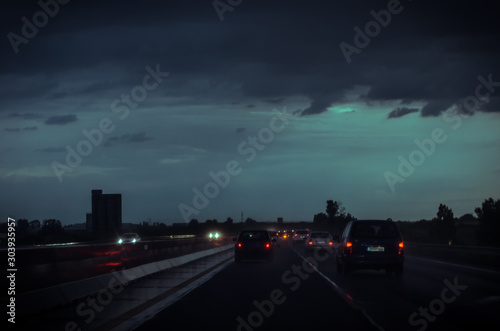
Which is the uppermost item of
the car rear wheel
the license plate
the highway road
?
the license plate

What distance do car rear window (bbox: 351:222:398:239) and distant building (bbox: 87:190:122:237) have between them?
1926 centimetres

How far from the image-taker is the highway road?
1124cm

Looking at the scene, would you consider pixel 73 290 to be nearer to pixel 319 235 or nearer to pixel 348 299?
pixel 348 299

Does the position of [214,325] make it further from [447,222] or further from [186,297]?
[447,222]

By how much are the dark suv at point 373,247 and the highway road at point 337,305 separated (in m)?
0.79

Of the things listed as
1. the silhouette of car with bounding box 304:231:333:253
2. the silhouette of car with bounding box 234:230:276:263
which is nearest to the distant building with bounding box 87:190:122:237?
the silhouette of car with bounding box 234:230:276:263

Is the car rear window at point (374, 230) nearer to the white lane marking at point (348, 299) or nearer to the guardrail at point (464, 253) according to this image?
the white lane marking at point (348, 299)

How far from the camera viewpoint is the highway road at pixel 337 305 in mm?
11242

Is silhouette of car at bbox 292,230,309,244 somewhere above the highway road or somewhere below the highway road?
above

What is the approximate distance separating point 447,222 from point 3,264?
124 meters

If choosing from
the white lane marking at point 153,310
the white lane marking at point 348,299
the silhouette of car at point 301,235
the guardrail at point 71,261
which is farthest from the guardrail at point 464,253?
the silhouette of car at point 301,235

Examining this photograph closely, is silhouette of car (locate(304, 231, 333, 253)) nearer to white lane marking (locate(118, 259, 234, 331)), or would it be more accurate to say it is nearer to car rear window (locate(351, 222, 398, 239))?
car rear window (locate(351, 222, 398, 239))

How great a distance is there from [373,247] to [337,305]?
905cm

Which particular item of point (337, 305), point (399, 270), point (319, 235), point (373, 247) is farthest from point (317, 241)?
point (337, 305)
